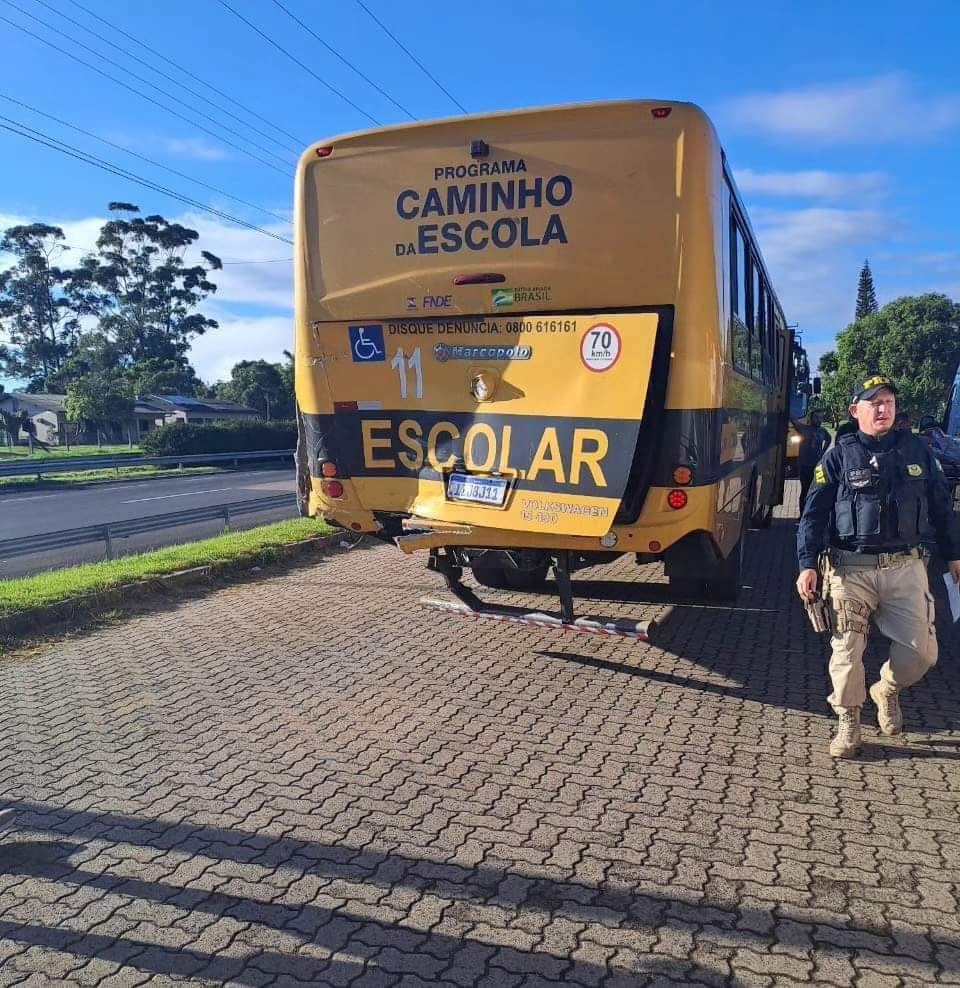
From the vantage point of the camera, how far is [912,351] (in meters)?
54.0

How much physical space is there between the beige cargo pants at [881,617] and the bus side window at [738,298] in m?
2.20

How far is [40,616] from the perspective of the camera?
23.4 ft

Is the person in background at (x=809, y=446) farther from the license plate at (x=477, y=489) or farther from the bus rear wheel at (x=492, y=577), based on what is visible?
the license plate at (x=477, y=489)

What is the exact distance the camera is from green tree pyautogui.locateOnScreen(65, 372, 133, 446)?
150 feet

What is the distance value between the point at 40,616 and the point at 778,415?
10.5 meters

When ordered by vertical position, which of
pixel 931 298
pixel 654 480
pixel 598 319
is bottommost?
pixel 654 480

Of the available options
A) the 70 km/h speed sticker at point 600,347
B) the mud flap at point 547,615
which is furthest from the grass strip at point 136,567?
the 70 km/h speed sticker at point 600,347

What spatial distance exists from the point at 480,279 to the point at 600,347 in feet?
3.35

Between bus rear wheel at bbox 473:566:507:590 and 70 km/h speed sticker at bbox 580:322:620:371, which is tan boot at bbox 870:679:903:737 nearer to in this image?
70 km/h speed sticker at bbox 580:322:620:371

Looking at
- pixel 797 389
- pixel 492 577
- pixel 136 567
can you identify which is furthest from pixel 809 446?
pixel 136 567

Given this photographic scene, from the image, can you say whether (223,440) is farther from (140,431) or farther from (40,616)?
(40,616)

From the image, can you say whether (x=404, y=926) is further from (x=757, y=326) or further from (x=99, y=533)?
(x=99, y=533)

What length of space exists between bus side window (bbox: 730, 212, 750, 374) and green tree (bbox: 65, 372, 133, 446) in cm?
4577

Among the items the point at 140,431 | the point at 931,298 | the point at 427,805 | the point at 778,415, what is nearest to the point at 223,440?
the point at 140,431
